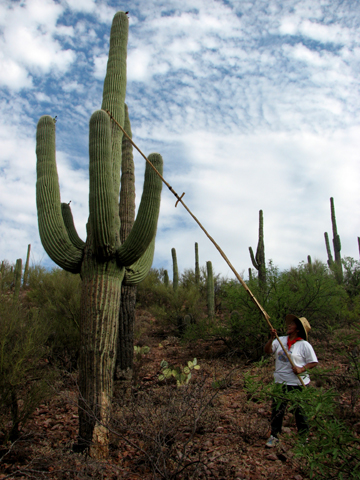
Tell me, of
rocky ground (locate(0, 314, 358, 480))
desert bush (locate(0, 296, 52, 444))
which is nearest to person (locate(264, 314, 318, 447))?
rocky ground (locate(0, 314, 358, 480))

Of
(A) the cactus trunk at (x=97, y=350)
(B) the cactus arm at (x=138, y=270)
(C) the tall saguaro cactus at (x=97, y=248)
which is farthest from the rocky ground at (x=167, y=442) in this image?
(B) the cactus arm at (x=138, y=270)

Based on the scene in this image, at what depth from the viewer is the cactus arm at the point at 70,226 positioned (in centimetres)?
552

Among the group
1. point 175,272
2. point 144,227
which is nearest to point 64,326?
point 144,227

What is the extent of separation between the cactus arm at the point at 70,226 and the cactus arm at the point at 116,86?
0.64 m

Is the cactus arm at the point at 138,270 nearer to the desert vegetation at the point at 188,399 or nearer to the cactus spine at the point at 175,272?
the desert vegetation at the point at 188,399

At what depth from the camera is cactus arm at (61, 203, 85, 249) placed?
552 cm

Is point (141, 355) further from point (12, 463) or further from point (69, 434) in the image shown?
point (12, 463)

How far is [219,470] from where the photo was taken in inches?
148

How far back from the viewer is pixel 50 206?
546 centimetres

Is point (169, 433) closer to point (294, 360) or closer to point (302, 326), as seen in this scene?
point (294, 360)

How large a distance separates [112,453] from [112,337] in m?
1.39

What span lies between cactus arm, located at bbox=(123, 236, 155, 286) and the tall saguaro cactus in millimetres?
16

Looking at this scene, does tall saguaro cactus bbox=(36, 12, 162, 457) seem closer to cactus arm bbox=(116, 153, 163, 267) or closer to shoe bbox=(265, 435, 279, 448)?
cactus arm bbox=(116, 153, 163, 267)

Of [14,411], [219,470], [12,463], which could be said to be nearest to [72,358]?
[14,411]
